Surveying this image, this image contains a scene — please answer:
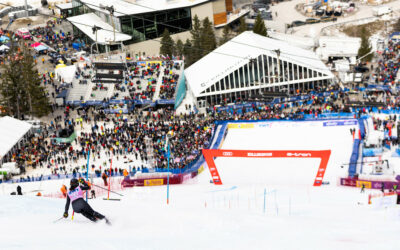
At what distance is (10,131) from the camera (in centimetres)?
4319

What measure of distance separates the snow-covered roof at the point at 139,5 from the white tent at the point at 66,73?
1334cm

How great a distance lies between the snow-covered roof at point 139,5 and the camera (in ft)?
221

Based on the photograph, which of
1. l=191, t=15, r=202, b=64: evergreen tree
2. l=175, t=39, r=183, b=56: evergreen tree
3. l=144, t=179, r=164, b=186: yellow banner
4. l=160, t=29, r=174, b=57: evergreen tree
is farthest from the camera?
l=175, t=39, r=183, b=56: evergreen tree

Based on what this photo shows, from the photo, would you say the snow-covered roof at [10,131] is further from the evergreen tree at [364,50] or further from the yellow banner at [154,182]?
the evergreen tree at [364,50]

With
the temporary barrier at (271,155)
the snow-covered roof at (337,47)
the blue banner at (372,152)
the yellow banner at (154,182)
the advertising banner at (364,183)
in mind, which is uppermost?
the snow-covered roof at (337,47)

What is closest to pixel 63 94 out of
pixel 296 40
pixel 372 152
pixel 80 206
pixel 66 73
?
pixel 66 73

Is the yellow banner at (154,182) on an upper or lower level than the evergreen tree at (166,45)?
lower

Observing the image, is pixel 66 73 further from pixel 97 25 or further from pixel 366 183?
pixel 366 183

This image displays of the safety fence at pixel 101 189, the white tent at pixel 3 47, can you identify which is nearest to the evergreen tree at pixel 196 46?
the white tent at pixel 3 47

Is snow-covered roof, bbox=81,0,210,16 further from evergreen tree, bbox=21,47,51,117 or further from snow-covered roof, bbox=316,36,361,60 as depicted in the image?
evergreen tree, bbox=21,47,51,117

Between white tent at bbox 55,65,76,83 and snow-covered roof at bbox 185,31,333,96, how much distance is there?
11.0 meters

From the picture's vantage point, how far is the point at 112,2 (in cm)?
7156

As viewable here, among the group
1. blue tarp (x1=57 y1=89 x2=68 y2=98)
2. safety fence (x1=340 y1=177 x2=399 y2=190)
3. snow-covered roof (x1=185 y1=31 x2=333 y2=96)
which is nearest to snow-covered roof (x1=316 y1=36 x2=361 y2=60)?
snow-covered roof (x1=185 y1=31 x2=333 y2=96)

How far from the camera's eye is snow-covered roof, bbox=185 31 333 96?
171 ft
